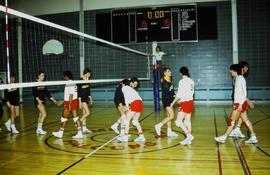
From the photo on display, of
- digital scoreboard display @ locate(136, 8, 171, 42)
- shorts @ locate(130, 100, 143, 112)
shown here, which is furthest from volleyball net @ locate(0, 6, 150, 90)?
shorts @ locate(130, 100, 143, 112)

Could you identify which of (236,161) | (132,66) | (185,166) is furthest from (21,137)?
(132,66)

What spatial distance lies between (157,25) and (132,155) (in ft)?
33.4

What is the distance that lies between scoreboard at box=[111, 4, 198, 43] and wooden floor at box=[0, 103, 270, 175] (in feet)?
24.8

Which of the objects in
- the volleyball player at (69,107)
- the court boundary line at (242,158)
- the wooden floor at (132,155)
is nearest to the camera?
the court boundary line at (242,158)

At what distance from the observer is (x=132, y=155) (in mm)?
5488

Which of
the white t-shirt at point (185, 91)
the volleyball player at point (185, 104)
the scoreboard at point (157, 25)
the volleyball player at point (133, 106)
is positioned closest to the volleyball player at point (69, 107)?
the volleyball player at point (133, 106)

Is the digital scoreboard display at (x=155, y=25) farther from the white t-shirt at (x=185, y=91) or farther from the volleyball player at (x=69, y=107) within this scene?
the white t-shirt at (x=185, y=91)

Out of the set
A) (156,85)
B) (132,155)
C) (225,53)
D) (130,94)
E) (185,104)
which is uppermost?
(225,53)

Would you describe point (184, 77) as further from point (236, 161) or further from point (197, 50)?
point (197, 50)

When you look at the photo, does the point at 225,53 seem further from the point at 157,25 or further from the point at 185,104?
the point at 185,104

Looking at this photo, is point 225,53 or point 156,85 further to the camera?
point 225,53

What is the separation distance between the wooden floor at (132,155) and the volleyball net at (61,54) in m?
7.90

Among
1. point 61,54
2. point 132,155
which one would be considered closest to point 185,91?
point 132,155

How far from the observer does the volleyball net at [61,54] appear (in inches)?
601
